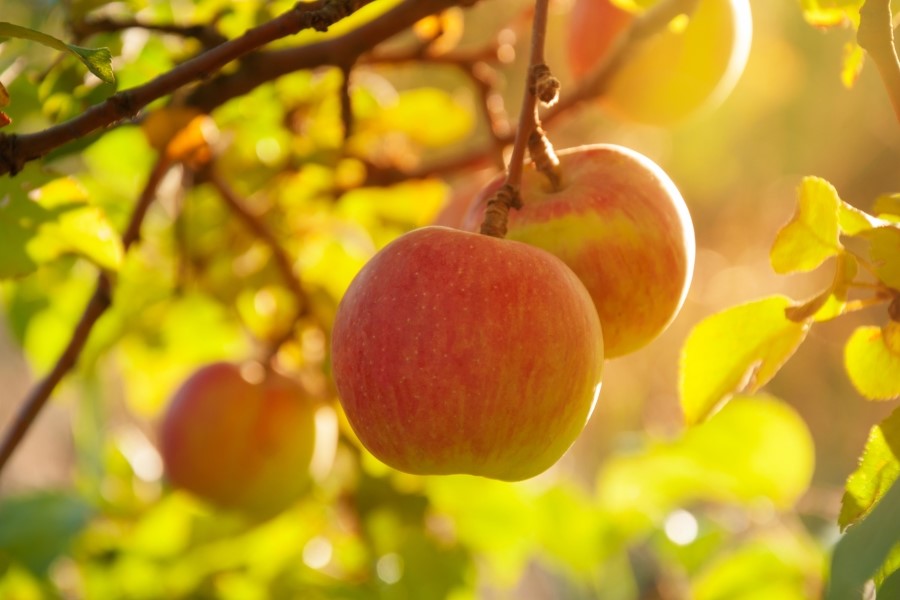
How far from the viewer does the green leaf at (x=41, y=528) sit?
655 millimetres

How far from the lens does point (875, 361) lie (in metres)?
0.39

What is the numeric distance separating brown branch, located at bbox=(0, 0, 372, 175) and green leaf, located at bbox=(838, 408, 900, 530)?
0.24m

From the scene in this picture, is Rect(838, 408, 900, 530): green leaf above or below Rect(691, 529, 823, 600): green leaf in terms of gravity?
above

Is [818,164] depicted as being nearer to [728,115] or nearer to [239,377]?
[728,115]

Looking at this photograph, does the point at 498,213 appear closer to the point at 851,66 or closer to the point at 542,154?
the point at 542,154

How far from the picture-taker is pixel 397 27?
1.69 feet

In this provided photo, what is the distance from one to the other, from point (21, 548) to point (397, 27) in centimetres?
43

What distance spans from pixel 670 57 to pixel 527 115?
0.25m

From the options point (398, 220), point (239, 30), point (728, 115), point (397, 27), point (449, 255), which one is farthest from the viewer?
point (728, 115)

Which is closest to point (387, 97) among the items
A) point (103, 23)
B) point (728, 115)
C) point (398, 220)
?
point (398, 220)

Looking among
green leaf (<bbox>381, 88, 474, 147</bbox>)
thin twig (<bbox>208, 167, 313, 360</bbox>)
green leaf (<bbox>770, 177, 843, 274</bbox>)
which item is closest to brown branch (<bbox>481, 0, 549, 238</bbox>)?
green leaf (<bbox>770, 177, 843, 274</bbox>)

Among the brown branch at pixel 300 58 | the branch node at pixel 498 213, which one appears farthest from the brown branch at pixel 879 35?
the brown branch at pixel 300 58

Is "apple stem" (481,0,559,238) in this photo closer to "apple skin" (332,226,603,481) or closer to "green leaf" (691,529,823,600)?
"apple skin" (332,226,603,481)

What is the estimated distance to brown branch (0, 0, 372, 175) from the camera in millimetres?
354
